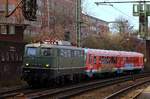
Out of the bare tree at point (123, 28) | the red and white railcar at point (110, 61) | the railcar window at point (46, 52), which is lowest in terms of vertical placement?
the red and white railcar at point (110, 61)

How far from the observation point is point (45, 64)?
2928 centimetres

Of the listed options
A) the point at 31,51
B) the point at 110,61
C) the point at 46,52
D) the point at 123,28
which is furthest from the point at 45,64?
the point at 123,28

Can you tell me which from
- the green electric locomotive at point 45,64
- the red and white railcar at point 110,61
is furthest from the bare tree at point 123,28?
the green electric locomotive at point 45,64

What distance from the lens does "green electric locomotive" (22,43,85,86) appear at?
2884 cm

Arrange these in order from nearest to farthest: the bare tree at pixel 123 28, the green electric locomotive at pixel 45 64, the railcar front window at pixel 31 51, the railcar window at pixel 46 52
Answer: the green electric locomotive at pixel 45 64
the railcar window at pixel 46 52
the railcar front window at pixel 31 51
the bare tree at pixel 123 28

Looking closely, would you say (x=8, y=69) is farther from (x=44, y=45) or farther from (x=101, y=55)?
(x=101, y=55)

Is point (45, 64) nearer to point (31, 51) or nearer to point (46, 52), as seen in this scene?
point (46, 52)

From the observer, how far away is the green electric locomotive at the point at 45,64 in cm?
2884

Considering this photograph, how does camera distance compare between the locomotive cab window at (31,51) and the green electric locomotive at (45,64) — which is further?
the locomotive cab window at (31,51)

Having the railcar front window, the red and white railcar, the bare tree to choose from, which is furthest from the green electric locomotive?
the bare tree

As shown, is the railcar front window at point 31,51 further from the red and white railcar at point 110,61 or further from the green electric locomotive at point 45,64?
the red and white railcar at point 110,61

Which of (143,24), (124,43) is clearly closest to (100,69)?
(143,24)

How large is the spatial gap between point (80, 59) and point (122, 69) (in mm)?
18947

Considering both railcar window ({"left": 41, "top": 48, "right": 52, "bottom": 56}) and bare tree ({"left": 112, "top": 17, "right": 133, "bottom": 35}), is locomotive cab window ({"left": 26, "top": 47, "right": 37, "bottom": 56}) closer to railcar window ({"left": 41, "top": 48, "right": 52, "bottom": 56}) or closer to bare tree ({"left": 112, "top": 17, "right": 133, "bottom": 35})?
railcar window ({"left": 41, "top": 48, "right": 52, "bottom": 56})
